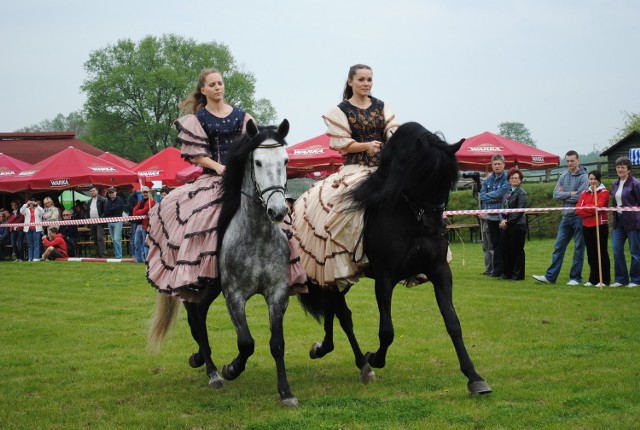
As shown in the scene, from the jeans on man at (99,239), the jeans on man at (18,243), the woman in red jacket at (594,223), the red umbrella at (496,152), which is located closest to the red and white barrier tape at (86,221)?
the jeans on man at (18,243)

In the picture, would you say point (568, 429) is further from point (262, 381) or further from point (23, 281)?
point (23, 281)

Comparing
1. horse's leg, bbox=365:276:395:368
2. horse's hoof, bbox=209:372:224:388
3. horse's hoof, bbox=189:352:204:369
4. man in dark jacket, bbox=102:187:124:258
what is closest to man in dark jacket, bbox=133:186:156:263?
man in dark jacket, bbox=102:187:124:258

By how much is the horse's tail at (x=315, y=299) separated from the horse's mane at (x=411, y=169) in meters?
1.35

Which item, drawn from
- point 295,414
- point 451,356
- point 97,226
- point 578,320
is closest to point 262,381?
point 295,414

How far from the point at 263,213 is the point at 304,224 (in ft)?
4.53

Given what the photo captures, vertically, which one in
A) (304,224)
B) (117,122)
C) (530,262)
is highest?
(117,122)

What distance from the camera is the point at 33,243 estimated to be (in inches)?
934

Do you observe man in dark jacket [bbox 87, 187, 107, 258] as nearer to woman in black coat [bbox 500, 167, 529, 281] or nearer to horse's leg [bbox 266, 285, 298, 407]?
woman in black coat [bbox 500, 167, 529, 281]

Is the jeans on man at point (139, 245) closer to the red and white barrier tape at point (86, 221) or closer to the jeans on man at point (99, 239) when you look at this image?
the red and white barrier tape at point (86, 221)

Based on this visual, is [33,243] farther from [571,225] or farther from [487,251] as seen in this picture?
[571,225]

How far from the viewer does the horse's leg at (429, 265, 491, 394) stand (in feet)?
20.3

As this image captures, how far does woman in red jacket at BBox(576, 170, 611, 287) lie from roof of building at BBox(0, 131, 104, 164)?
3445 centimetres

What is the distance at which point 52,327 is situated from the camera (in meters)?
11.2

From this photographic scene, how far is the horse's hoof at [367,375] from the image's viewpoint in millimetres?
7082
